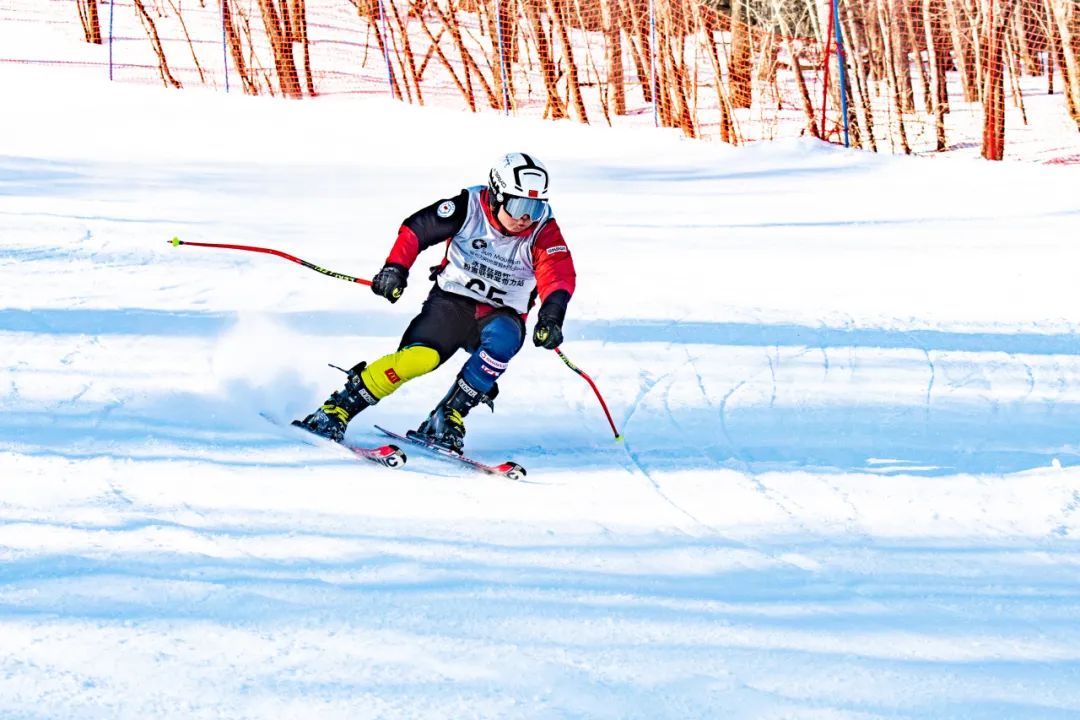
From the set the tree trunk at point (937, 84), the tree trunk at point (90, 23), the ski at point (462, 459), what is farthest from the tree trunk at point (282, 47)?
the ski at point (462, 459)

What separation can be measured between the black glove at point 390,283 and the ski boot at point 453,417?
0.45m

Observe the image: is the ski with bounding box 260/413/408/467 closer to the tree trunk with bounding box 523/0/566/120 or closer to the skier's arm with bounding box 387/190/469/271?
the skier's arm with bounding box 387/190/469/271

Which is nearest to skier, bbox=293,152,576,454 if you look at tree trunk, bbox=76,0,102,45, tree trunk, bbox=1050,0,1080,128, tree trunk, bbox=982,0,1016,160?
tree trunk, bbox=982,0,1016,160

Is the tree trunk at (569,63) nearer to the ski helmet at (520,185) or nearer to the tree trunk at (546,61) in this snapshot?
the tree trunk at (546,61)

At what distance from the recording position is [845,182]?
43.0ft

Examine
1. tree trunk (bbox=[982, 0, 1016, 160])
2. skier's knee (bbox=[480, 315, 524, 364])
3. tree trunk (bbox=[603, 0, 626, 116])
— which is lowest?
skier's knee (bbox=[480, 315, 524, 364])

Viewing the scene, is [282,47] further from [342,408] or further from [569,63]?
[342,408]

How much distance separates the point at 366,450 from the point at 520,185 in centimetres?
117

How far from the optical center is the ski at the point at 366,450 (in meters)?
5.11

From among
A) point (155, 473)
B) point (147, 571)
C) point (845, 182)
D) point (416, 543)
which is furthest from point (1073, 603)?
point (845, 182)

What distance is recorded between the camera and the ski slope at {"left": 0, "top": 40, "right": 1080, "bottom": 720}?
3.32 m

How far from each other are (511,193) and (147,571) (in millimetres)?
2131

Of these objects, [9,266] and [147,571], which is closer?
[147,571]

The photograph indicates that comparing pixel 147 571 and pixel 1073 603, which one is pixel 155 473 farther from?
pixel 1073 603
